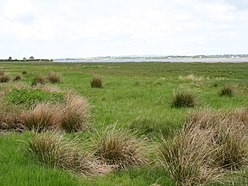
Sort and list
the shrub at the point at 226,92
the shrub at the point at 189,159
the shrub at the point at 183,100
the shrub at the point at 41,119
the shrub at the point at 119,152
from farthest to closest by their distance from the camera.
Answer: the shrub at the point at 226,92, the shrub at the point at 183,100, the shrub at the point at 41,119, the shrub at the point at 119,152, the shrub at the point at 189,159

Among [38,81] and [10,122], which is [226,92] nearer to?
[38,81]

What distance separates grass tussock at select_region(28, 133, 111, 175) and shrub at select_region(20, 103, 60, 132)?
290cm

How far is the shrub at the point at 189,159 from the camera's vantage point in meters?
6.67

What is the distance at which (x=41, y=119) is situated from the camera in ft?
35.3

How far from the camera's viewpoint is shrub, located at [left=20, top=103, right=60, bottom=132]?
1078 centimetres

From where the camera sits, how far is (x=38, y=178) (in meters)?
6.32

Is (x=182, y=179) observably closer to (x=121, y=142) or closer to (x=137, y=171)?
(x=137, y=171)

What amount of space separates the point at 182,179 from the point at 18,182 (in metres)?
2.53

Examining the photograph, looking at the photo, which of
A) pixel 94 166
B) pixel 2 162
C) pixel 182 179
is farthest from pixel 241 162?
pixel 2 162

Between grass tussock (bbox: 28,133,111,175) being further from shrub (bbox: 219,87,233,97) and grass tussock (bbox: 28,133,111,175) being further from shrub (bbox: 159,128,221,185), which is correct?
shrub (bbox: 219,87,233,97)

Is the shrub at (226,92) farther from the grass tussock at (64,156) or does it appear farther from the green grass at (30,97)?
the grass tussock at (64,156)

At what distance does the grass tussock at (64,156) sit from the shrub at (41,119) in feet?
9.52


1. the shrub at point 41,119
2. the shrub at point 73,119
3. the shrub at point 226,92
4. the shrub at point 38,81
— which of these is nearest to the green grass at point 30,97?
the shrub at point 73,119

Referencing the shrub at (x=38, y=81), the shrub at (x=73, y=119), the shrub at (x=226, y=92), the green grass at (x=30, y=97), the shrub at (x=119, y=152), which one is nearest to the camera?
the shrub at (x=119, y=152)
